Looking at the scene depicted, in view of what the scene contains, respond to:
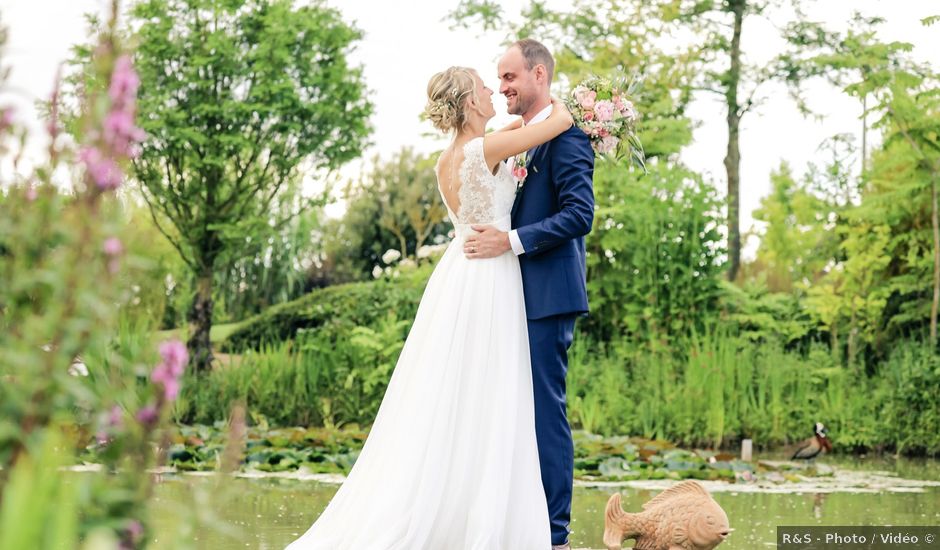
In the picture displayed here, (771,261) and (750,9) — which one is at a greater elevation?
(750,9)

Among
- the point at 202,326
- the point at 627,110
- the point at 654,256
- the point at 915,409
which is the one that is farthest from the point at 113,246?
the point at 202,326

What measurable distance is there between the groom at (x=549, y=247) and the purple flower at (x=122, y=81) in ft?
10.7

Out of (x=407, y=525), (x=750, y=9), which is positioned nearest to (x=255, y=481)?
(x=407, y=525)

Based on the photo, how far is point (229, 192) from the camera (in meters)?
15.3

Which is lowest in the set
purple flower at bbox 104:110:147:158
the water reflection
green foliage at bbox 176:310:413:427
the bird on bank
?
the water reflection

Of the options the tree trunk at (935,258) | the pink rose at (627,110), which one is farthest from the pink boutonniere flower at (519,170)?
the tree trunk at (935,258)

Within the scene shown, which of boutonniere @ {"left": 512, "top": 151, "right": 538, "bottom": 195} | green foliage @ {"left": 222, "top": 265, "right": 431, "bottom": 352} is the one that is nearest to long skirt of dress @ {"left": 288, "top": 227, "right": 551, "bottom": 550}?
boutonniere @ {"left": 512, "top": 151, "right": 538, "bottom": 195}

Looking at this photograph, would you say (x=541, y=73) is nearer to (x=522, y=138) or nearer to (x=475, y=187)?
(x=522, y=138)

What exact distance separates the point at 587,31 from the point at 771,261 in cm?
527

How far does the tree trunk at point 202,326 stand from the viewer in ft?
48.1

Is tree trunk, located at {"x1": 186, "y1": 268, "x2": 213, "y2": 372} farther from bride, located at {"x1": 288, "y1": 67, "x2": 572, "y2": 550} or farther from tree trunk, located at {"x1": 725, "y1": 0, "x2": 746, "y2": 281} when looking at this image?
bride, located at {"x1": 288, "y1": 67, "x2": 572, "y2": 550}

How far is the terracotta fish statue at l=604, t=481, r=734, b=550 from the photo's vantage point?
5645mm

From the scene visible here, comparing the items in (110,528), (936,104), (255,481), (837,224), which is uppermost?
(936,104)

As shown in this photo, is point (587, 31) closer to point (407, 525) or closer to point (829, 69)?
point (829, 69)
